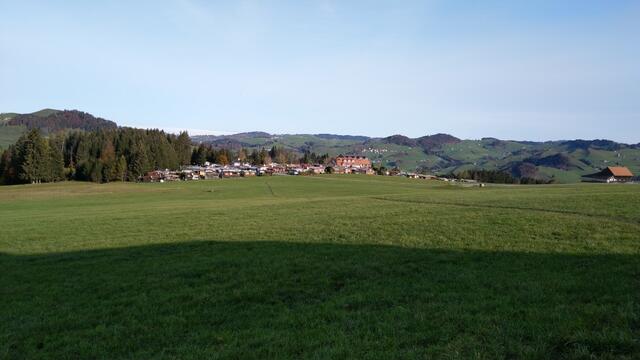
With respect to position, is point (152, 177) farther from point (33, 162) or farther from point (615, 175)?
point (615, 175)

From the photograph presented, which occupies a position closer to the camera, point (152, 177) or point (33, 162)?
point (33, 162)

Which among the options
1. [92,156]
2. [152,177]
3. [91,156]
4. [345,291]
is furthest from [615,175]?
[91,156]

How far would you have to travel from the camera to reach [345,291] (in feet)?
45.6

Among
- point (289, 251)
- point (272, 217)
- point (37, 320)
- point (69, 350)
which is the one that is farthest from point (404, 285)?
point (272, 217)

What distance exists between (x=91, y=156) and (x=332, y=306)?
534ft

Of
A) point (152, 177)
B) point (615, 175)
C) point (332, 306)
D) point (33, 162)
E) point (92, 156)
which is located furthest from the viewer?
point (92, 156)

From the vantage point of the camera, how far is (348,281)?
1502cm

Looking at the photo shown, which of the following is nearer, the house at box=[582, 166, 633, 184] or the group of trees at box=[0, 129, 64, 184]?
the house at box=[582, 166, 633, 184]

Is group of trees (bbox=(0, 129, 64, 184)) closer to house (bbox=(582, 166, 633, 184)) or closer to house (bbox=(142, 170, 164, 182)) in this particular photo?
house (bbox=(142, 170, 164, 182))

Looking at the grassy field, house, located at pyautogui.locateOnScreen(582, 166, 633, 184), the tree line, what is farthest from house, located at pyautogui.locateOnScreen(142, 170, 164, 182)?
the grassy field

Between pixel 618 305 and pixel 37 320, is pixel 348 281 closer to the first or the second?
pixel 618 305

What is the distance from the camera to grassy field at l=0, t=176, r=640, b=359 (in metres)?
9.48

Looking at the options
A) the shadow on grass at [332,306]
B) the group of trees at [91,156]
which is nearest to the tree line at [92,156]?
the group of trees at [91,156]

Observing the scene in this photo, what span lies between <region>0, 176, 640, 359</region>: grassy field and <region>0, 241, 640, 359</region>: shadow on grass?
0.16ft
